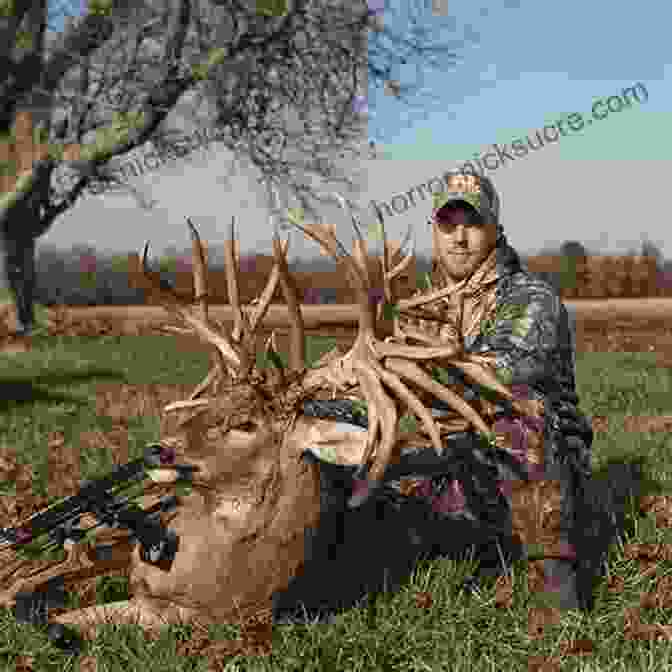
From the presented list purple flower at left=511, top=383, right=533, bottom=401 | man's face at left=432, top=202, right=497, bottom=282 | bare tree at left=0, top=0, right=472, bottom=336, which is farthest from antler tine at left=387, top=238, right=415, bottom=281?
bare tree at left=0, top=0, right=472, bottom=336

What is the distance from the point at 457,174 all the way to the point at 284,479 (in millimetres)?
1595

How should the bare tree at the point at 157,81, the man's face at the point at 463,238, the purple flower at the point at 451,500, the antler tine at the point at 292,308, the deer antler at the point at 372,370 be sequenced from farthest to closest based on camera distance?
the bare tree at the point at 157,81 → the man's face at the point at 463,238 → the purple flower at the point at 451,500 → the antler tine at the point at 292,308 → the deer antler at the point at 372,370

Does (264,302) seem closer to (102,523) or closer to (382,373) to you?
(382,373)

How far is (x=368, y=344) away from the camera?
298 centimetres

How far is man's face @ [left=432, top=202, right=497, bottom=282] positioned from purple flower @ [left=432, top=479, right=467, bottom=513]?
36.7 inches

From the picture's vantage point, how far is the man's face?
12.4ft

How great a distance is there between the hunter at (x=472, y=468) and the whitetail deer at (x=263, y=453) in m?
0.09

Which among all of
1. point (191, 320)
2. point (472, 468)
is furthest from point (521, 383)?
point (191, 320)

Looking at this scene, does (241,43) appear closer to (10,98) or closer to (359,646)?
(10,98)

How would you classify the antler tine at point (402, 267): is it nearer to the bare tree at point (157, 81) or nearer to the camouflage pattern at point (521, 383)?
the camouflage pattern at point (521, 383)

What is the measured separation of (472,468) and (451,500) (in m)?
0.18

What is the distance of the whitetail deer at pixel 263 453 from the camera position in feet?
9.51

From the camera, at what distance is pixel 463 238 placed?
381 centimetres

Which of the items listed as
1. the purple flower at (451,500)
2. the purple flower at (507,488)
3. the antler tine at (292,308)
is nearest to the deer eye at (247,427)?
the antler tine at (292,308)
